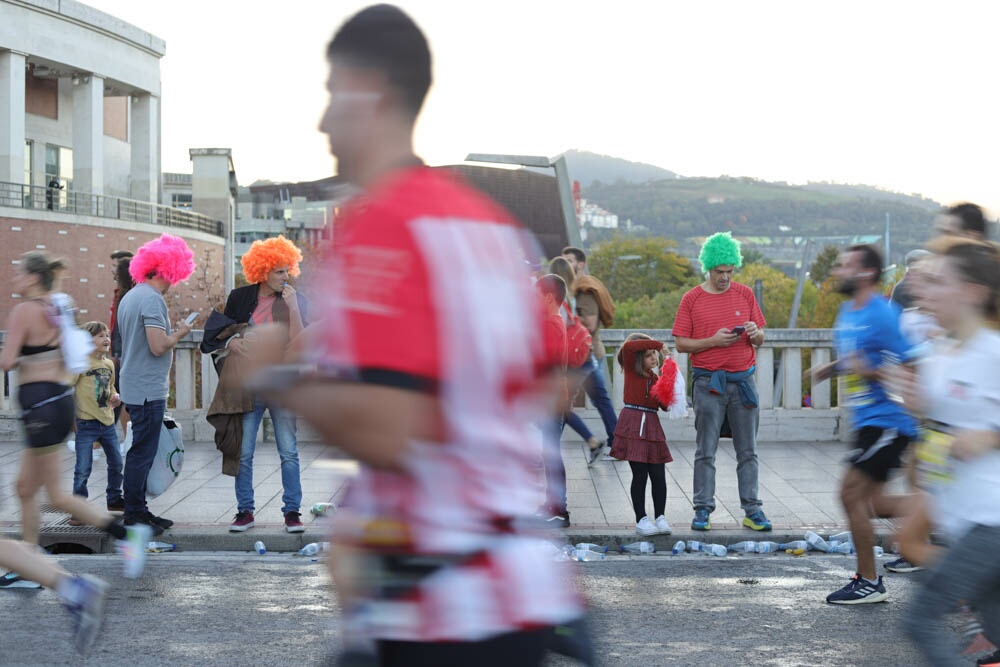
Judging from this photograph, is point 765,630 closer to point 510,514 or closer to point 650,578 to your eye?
point 650,578

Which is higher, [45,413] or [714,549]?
[45,413]

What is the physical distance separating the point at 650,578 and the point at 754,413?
1701 mm

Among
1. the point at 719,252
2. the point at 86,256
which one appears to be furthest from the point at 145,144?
the point at 719,252

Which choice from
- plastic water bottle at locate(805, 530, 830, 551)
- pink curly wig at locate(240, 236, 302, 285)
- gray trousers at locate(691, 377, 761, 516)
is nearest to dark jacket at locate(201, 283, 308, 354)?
pink curly wig at locate(240, 236, 302, 285)

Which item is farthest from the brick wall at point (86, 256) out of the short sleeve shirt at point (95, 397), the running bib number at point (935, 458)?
the running bib number at point (935, 458)

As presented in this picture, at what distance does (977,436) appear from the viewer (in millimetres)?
3898

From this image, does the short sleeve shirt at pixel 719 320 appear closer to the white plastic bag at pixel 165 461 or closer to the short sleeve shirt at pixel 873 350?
the short sleeve shirt at pixel 873 350

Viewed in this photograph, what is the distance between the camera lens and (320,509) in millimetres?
8703

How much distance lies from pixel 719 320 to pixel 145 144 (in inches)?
1901

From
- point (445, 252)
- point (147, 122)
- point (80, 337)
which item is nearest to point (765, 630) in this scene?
point (80, 337)

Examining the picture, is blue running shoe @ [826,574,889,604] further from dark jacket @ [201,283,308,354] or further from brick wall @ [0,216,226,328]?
brick wall @ [0,216,226,328]

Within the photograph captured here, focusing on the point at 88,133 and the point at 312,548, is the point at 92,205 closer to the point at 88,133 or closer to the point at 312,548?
the point at 88,133

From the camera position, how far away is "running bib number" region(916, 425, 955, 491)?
4.06 m

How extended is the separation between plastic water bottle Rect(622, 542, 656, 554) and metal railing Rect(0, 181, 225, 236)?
39.5 meters
